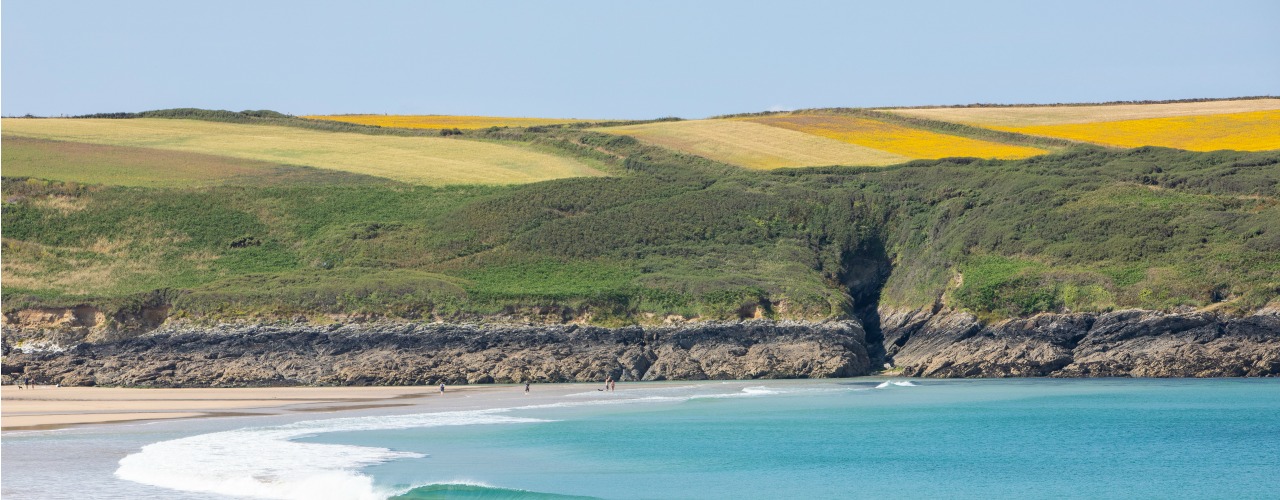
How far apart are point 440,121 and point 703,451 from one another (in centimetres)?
9343

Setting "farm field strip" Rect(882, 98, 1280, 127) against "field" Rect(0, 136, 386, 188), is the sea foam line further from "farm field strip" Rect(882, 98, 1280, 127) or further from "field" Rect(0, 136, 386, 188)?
"farm field strip" Rect(882, 98, 1280, 127)

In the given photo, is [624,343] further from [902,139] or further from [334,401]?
[902,139]

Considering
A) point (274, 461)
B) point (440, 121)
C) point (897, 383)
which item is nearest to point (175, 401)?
point (274, 461)

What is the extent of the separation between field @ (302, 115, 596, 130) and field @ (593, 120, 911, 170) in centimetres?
1293

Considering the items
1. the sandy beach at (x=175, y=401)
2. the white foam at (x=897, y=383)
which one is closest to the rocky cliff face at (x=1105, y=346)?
the white foam at (x=897, y=383)

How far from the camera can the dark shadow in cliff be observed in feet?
229

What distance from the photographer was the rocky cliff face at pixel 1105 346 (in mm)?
54594

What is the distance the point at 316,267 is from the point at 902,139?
49.3 meters

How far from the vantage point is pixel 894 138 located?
103 meters

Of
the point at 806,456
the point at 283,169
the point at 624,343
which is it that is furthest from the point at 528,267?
the point at 806,456

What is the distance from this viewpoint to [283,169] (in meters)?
94.8

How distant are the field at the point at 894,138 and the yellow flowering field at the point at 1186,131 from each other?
5705 millimetres

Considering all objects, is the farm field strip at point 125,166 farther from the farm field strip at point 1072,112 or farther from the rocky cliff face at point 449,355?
the farm field strip at point 1072,112

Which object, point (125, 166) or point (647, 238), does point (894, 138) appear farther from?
point (125, 166)
